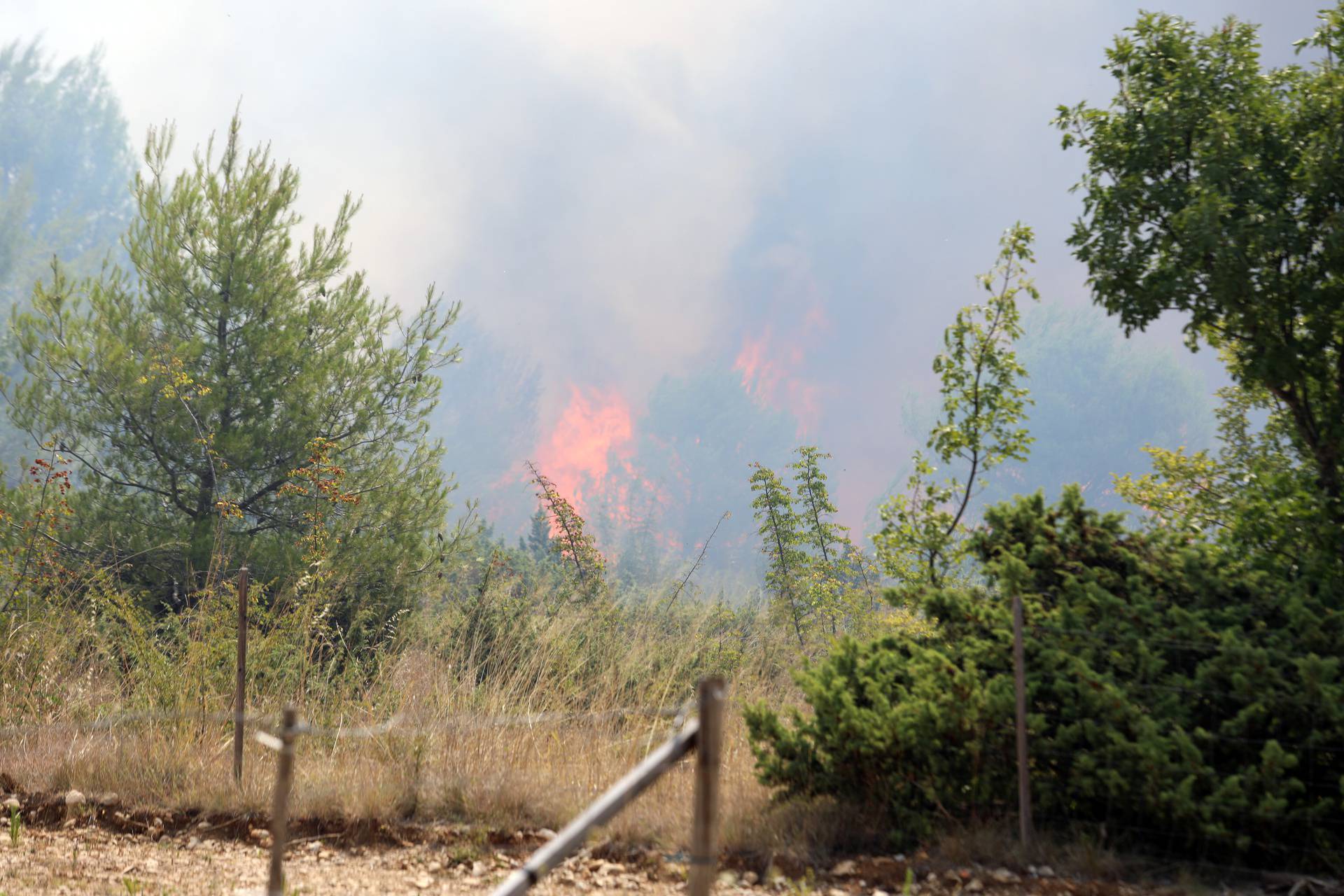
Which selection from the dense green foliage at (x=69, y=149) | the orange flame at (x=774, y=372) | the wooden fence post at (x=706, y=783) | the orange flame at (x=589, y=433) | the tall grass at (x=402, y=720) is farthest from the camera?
the orange flame at (x=774, y=372)

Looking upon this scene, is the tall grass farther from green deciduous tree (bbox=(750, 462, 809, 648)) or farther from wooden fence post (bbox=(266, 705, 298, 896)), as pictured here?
green deciduous tree (bbox=(750, 462, 809, 648))

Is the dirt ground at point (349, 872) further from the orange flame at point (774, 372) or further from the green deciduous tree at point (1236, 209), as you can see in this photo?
the orange flame at point (774, 372)

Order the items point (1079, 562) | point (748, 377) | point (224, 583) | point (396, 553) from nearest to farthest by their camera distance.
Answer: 1. point (1079, 562)
2. point (224, 583)
3. point (396, 553)
4. point (748, 377)

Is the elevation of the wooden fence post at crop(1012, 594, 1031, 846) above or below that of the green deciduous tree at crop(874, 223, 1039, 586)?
below

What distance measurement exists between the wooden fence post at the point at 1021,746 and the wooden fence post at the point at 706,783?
2483 millimetres

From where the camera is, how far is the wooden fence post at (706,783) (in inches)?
56.8

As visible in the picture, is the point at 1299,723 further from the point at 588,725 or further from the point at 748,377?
the point at 748,377

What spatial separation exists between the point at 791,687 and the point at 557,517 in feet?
17.5

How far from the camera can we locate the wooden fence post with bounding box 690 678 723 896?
144 cm

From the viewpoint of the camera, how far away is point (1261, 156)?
5.07 m

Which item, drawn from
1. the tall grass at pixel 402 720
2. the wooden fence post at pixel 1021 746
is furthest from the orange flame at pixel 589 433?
the wooden fence post at pixel 1021 746

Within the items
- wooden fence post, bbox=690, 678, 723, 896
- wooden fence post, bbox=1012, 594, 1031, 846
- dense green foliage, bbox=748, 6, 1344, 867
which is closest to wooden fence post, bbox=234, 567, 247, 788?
dense green foliage, bbox=748, 6, 1344, 867

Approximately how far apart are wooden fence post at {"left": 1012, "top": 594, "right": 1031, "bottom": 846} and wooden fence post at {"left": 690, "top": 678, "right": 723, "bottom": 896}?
2.48m

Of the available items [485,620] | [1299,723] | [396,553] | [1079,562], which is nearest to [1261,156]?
[1079,562]
